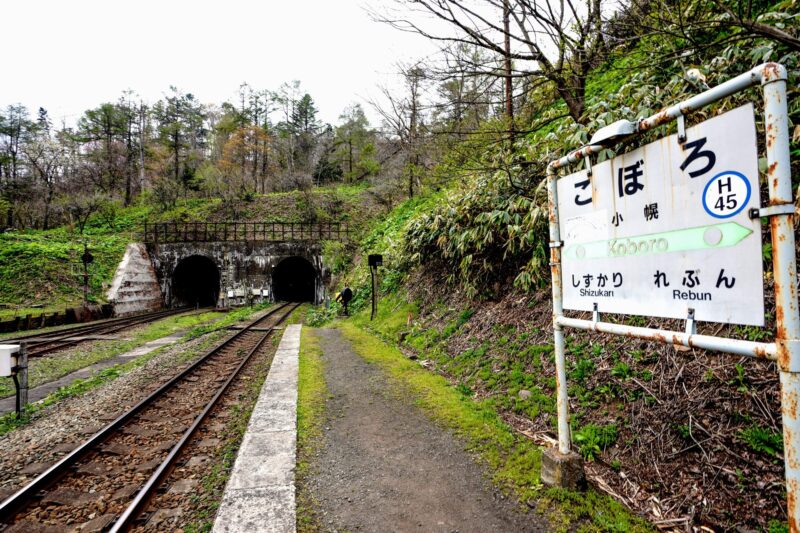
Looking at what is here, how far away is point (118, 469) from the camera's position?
4.30 m

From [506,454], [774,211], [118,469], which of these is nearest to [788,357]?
[774,211]

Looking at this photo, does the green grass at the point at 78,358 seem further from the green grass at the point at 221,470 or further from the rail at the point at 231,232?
the rail at the point at 231,232

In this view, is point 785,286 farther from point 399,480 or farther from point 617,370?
point 399,480

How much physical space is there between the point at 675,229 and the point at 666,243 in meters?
0.09

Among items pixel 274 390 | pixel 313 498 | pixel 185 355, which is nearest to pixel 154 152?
pixel 185 355

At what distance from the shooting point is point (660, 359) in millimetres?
3598

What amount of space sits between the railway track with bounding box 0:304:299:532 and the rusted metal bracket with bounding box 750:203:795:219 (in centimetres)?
465

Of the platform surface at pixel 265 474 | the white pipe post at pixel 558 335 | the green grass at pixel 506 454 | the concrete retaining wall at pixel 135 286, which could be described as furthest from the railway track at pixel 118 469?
the concrete retaining wall at pixel 135 286

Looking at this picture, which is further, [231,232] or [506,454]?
[231,232]

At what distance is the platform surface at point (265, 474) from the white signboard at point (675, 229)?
283 centimetres

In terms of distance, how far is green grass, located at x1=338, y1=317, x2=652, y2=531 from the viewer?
260cm

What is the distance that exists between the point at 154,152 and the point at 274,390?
1782 inches

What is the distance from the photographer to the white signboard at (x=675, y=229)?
1764 millimetres

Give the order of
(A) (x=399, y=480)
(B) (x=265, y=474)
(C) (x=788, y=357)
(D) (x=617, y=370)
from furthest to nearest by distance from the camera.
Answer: (D) (x=617, y=370)
(B) (x=265, y=474)
(A) (x=399, y=480)
(C) (x=788, y=357)
